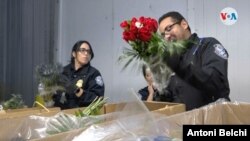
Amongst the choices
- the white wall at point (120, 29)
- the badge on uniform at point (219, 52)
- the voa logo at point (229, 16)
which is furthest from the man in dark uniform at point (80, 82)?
the voa logo at point (229, 16)

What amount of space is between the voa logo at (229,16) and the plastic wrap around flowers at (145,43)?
1969 mm

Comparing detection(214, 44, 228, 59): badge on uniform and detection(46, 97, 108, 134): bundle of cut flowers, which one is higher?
detection(214, 44, 228, 59): badge on uniform

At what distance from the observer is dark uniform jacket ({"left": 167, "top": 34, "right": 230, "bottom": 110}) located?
4.93 feet

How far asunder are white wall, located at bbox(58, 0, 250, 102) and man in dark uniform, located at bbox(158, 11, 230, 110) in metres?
1.21

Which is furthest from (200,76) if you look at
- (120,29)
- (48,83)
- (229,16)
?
(120,29)

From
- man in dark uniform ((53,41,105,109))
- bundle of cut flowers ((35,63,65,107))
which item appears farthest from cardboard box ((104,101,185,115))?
man in dark uniform ((53,41,105,109))

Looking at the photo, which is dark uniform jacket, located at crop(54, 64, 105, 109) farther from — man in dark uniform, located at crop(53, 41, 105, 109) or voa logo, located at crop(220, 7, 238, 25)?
voa logo, located at crop(220, 7, 238, 25)

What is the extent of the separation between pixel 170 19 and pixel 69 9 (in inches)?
94.8

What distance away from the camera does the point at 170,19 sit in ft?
5.62

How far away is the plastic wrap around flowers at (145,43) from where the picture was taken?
3.73 ft

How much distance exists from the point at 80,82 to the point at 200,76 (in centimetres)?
118

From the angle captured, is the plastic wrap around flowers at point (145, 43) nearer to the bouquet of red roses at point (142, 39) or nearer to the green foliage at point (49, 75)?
the bouquet of red roses at point (142, 39)

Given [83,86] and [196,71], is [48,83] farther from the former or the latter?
[196,71]

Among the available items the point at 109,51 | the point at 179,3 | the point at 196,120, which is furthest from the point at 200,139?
the point at 109,51
